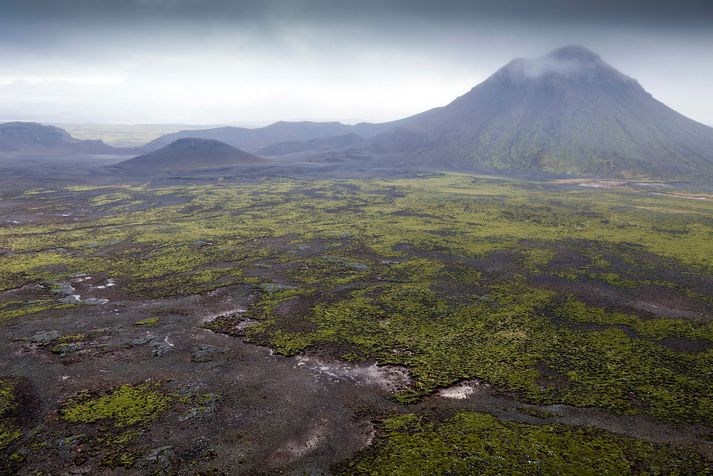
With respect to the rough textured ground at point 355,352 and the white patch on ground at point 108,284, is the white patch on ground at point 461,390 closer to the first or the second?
the rough textured ground at point 355,352

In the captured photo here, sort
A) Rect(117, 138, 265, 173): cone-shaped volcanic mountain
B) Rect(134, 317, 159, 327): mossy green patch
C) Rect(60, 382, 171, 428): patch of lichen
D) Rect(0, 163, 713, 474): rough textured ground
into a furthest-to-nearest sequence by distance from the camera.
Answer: Rect(117, 138, 265, 173): cone-shaped volcanic mountain, Rect(134, 317, 159, 327): mossy green patch, Rect(60, 382, 171, 428): patch of lichen, Rect(0, 163, 713, 474): rough textured ground

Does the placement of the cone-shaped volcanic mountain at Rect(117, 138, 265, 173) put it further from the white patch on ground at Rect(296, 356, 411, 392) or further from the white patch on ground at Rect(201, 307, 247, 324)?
the white patch on ground at Rect(296, 356, 411, 392)

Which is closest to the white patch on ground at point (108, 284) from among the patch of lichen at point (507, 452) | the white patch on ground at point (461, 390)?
the patch of lichen at point (507, 452)

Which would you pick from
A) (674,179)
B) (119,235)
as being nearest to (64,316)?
(119,235)

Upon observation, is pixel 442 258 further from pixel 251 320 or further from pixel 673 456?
pixel 673 456

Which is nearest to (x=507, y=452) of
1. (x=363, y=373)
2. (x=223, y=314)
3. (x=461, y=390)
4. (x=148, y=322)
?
(x=461, y=390)

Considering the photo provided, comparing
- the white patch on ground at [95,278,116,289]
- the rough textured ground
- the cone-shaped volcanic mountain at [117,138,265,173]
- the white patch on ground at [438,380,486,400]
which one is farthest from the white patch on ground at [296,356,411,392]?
the cone-shaped volcanic mountain at [117,138,265,173]
